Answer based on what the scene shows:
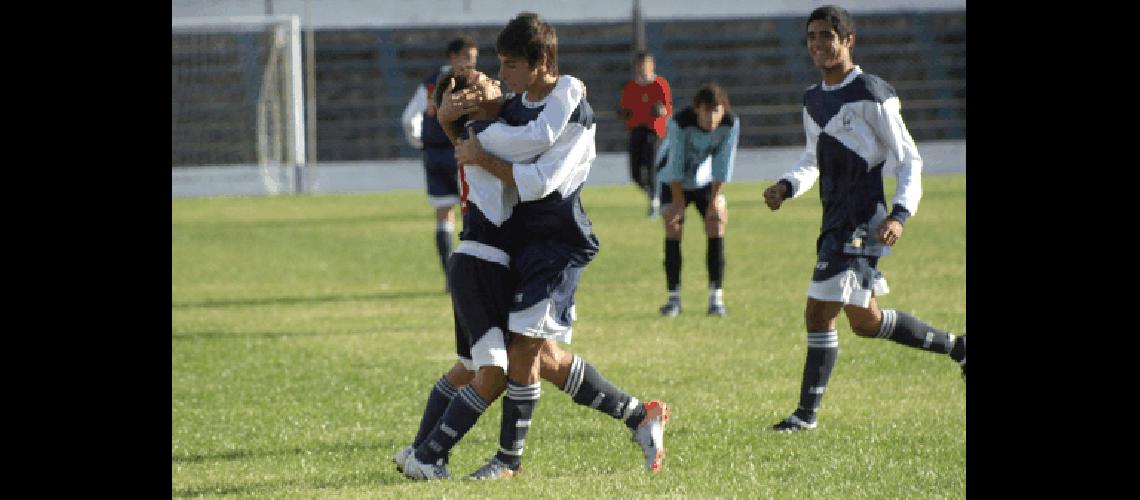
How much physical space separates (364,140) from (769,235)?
20.9 meters

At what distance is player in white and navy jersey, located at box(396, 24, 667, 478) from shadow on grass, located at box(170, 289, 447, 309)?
755 cm

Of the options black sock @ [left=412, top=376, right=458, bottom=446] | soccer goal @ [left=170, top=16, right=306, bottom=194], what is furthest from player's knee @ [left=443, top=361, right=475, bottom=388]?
soccer goal @ [left=170, top=16, right=306, bottom=194]

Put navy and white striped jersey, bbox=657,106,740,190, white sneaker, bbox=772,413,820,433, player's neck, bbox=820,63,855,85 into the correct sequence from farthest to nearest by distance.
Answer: navy and white striped jersey, bbox=657,106,740,190, white sneaker, bbox=772,413,820,433, player's neck, bbox=820,63,855,85

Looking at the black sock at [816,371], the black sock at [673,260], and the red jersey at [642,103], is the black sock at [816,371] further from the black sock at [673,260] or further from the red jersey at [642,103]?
the red jersey at [642,103]

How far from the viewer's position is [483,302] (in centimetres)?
581

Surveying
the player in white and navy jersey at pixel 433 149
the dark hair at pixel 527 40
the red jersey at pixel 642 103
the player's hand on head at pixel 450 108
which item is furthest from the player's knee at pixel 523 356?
the red jersey at pixel 642 103

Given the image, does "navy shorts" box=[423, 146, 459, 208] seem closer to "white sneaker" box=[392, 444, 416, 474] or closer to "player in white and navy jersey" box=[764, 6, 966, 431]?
"player in white and navy jersey" box=[764, 6, 966, 431]

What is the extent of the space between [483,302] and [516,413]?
0.44 meters

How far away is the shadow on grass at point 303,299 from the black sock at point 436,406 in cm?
723

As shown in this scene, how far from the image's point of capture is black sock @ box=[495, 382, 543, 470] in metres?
5.92

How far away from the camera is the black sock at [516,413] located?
592 cm

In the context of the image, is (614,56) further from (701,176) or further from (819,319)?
(819,319)

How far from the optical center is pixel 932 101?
38.2 metres
